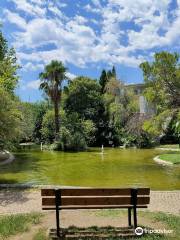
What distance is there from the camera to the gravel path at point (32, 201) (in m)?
11.3

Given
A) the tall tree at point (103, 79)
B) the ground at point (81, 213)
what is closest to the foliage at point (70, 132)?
the tall tree at point (103, 79)

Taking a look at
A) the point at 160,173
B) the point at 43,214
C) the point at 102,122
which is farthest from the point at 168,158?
the point at 102,122

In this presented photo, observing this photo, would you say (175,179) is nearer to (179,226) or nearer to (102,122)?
(179,226)

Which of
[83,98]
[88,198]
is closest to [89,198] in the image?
[88,198]

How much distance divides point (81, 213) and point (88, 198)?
75.3 inches

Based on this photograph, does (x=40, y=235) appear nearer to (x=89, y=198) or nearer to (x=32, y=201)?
(x=89, y=198)

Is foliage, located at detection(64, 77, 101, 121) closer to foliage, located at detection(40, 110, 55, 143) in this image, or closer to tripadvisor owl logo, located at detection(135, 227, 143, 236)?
foliage, located at detection(40, 110, 55, 143)

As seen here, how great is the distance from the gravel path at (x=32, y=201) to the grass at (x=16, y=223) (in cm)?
125

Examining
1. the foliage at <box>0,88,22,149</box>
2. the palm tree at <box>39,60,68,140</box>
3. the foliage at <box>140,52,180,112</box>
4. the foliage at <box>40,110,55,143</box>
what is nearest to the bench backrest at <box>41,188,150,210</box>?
the foliage at <box>0,88,22,149</box>

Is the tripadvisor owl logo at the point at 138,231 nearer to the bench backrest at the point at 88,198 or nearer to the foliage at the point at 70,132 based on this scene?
the bench backrest at the point at 88,198

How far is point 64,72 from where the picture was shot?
4581 cm

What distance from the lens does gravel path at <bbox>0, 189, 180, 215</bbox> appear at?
11289 millimetres

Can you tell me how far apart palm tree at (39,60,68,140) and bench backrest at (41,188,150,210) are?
37332 millimetres

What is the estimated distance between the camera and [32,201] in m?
12.5
